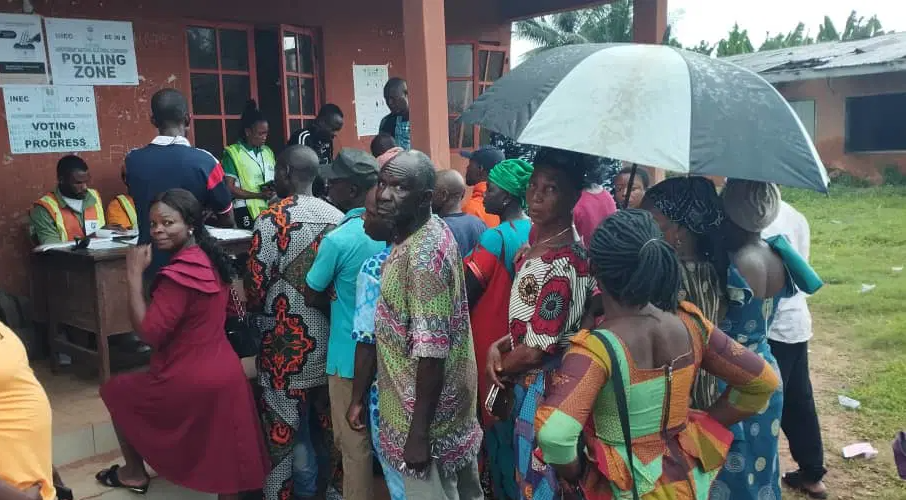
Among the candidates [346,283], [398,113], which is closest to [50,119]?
[398,113]

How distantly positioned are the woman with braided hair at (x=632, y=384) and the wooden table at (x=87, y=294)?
3.02m

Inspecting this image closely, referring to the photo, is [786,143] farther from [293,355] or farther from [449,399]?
[293,355]

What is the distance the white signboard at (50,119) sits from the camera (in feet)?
17.7

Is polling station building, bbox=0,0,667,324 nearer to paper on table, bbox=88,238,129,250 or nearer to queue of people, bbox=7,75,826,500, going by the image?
paper on table, bbox=88,238,129,250

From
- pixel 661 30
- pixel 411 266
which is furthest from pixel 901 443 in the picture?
pixel 661 30

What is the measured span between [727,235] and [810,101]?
52.8ft

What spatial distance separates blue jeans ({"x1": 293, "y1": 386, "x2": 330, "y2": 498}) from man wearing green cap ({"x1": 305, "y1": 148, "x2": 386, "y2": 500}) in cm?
33

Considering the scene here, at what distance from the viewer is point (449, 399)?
2455 mm

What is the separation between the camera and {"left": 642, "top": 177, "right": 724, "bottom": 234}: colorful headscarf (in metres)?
2.50

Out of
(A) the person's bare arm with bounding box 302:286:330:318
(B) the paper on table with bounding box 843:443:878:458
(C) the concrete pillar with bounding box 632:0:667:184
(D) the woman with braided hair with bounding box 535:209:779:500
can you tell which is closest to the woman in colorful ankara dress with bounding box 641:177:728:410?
(D) the woman with braided hair with bounding box 535:209:779:500

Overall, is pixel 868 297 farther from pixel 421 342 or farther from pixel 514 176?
pixel 421 342

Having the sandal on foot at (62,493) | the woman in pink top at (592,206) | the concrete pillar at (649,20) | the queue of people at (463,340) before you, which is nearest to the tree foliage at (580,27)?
the concrete pillar at (649,20)

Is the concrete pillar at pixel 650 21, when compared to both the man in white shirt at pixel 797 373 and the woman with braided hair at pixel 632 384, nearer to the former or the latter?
the man in white shirt at pixel 797 373

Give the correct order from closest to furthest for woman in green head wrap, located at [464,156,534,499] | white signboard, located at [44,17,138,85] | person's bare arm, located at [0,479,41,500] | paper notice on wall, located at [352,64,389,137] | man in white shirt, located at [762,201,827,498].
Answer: person's bare arm, located at [0,479,41,500], woman in green head wrap, located at [464,156,534,499], man in white shirt, located at [762,201,827,498], white signboard, located at [44,17,138,85], paper notice on wall, located at [352,64,389,137]
